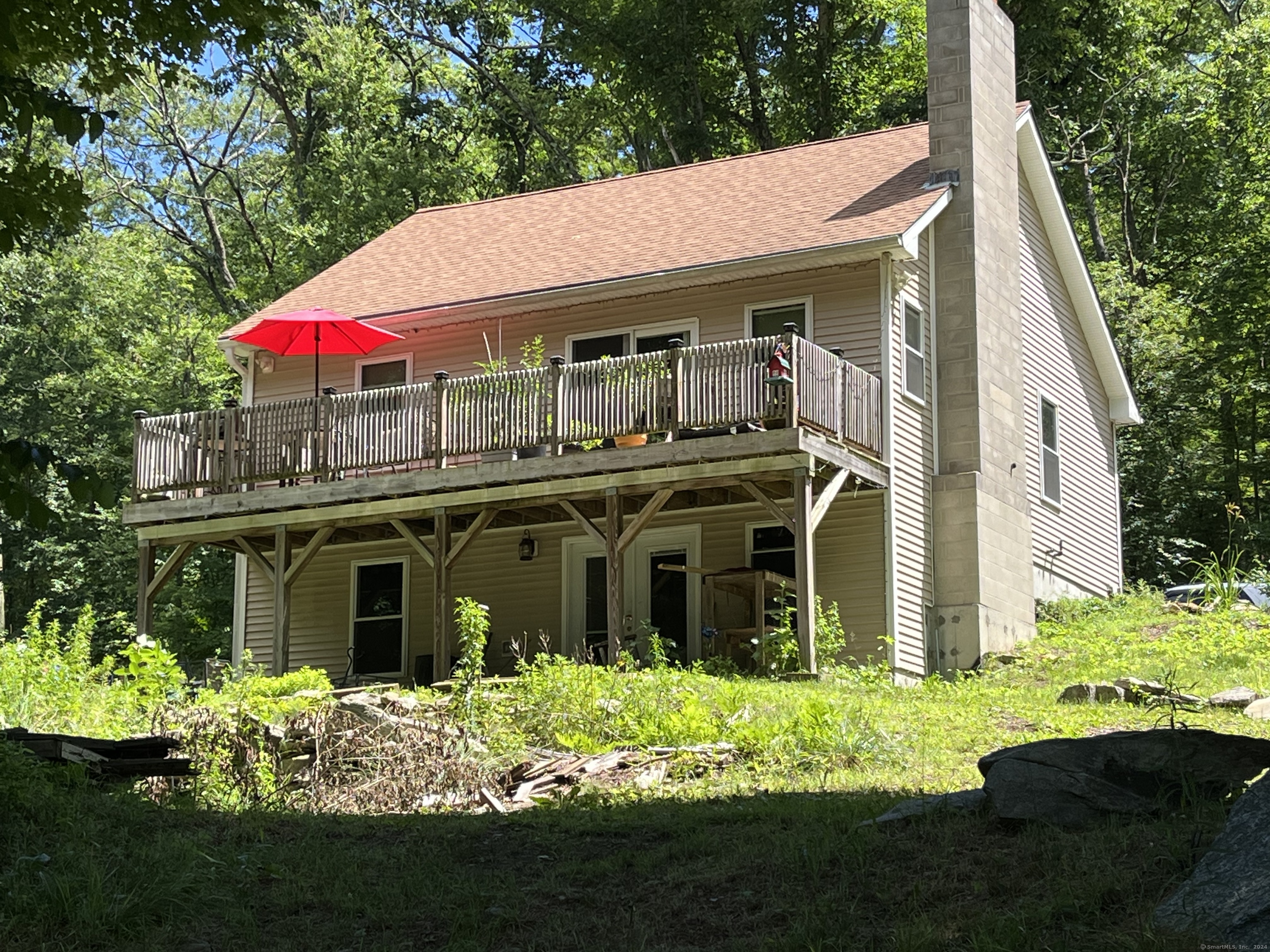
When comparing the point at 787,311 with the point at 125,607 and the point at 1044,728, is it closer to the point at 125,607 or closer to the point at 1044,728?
the point at 1044,728

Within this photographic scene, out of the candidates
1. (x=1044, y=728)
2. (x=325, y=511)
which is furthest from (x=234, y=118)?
(x=1044, y=728)

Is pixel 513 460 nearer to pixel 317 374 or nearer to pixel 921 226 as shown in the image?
pixel 317 374

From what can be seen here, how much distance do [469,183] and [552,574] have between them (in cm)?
1736

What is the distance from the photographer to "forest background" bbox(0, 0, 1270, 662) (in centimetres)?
3164

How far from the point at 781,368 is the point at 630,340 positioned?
4482 millimetres

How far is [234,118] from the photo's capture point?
44062 mm

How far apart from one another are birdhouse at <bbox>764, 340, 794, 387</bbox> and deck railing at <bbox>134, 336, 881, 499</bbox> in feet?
0.26

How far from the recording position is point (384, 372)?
23297 mm

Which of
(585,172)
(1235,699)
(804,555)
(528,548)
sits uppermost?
(585,172)

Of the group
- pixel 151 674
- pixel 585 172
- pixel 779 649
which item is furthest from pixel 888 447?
pixel 585 172

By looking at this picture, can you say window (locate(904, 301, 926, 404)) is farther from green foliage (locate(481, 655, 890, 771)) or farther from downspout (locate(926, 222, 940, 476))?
green foliage (locate(481, 655, 890, 771))

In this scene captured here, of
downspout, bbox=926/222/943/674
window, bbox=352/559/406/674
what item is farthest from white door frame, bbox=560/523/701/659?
Answer: downspout, bbox=926/222/943/674

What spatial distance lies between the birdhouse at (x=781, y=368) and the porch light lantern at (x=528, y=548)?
556 cm

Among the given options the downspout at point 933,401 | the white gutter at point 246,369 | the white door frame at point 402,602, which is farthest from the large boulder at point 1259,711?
the white gutter at point 246,369
